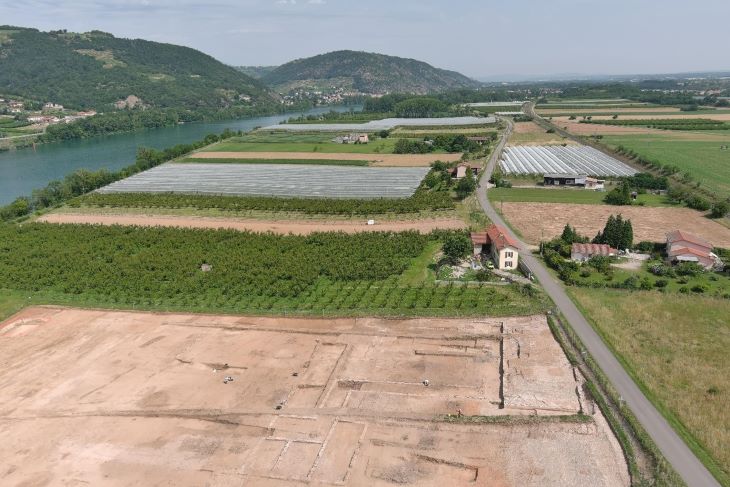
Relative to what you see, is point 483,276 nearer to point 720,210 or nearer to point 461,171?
point 720,210

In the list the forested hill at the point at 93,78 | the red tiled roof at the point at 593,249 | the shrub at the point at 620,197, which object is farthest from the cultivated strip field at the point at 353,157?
the forested hill at the point at 93,78

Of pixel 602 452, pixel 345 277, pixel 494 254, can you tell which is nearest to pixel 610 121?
pixel 494 254

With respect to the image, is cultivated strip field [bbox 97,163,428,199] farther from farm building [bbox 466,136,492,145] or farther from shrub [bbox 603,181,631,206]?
farm building [bbox 466,136,492,145]

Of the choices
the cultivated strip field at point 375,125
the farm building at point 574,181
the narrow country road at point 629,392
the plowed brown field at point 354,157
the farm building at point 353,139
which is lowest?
the narrow country road at point 629,392

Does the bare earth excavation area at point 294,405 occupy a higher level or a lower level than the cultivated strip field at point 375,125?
lower

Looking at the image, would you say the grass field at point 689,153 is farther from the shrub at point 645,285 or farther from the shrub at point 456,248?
the shrub at point 456,248
